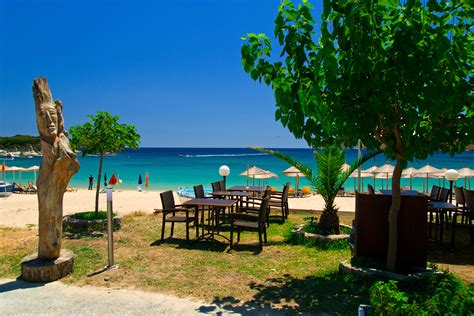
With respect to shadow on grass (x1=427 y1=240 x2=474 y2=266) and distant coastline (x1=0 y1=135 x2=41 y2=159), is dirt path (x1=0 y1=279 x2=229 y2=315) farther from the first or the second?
distant coastline (x1=0 y1=135 x2=41 y2=159)

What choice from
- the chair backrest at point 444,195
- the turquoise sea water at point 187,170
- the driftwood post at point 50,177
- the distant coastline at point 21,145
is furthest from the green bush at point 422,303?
the distant coastline at point 21,145

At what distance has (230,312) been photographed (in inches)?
156

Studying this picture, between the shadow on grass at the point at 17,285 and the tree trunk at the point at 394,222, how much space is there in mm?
4841

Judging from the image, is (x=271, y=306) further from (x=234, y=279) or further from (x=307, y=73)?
(x=307, y=73)

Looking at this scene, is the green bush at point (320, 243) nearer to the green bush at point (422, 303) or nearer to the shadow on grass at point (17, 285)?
the green bush at point (422, 303)

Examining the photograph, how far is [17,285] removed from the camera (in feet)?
15.6

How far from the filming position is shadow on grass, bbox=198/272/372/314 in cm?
407

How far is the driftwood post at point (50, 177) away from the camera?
16.7 feet

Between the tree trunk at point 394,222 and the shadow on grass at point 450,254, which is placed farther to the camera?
the shadow on grass at point 450,254

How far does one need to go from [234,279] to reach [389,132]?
295cm

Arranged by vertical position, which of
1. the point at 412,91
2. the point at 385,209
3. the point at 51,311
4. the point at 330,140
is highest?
the point at 412,91

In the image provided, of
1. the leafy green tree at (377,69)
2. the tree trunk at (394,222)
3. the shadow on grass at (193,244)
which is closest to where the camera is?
the leafy green tree at (377,69)

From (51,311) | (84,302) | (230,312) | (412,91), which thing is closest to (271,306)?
(230,312)

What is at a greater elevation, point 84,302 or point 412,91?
point 412,91
